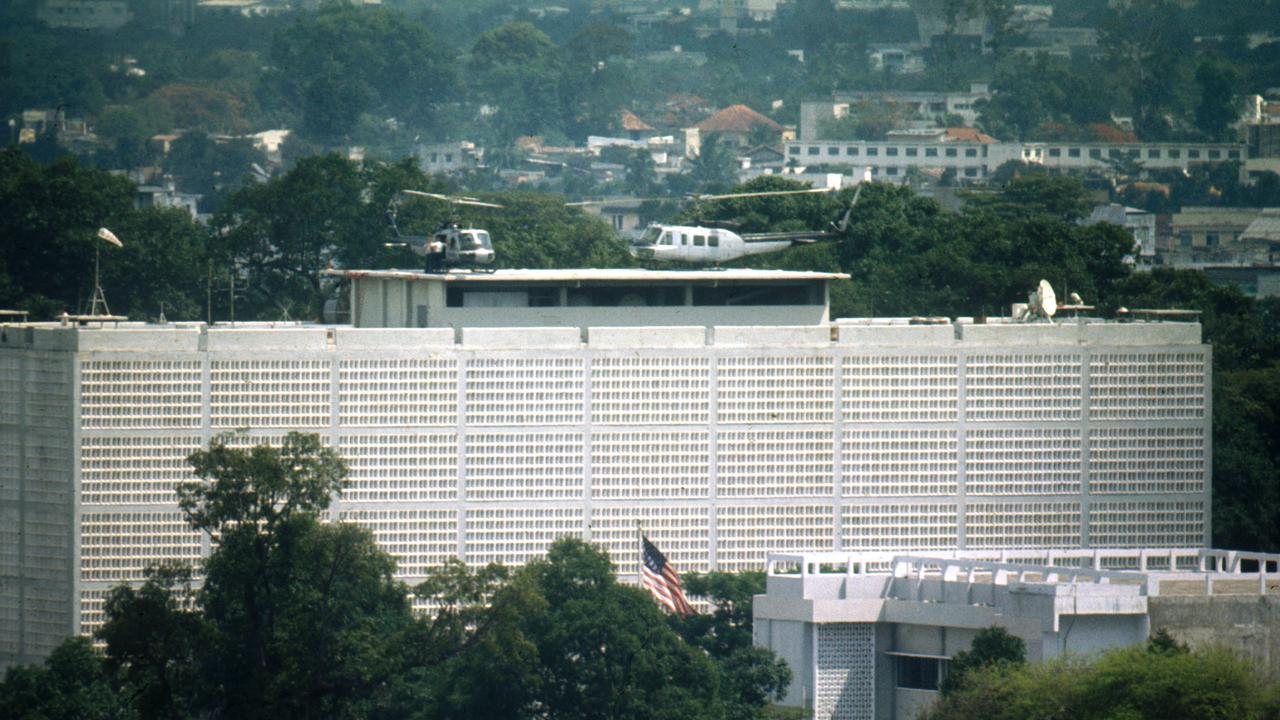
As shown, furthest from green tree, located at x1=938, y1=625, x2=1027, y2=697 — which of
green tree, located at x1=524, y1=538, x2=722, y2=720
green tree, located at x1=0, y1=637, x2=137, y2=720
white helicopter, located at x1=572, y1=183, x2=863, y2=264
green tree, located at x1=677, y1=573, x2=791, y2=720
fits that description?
white helicopter, located at x1=572, y1=183, x2=863, y2=264

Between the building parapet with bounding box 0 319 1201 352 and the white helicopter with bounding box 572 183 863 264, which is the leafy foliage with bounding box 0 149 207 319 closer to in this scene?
the white helicopter with bounding box 572 183 863 264

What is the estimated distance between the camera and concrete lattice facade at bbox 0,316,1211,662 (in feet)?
324

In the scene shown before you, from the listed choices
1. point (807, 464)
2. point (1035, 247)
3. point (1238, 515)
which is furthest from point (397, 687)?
point (1035, 247)

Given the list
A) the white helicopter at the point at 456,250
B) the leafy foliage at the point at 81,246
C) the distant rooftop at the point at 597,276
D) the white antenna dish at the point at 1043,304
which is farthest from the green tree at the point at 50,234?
the white antenna dish at the point at 1043,304

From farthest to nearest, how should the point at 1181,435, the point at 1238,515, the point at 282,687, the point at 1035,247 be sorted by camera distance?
the point at 1035,247 < the point at 1238,515 < the point at 1181,435 < the point at 282,687

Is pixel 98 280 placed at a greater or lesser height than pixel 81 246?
lesser

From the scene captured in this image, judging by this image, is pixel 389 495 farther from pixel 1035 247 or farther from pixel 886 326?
pixel 1035 247

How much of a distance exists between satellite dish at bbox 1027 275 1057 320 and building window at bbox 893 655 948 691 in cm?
2721

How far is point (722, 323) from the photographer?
10925 cm

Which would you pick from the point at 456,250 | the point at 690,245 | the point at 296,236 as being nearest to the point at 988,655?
the point at 456,250

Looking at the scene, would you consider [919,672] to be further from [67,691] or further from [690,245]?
[690,245]

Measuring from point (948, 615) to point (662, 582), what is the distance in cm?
1321

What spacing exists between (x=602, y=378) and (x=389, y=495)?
7.43 meters

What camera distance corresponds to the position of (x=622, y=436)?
10350cm
